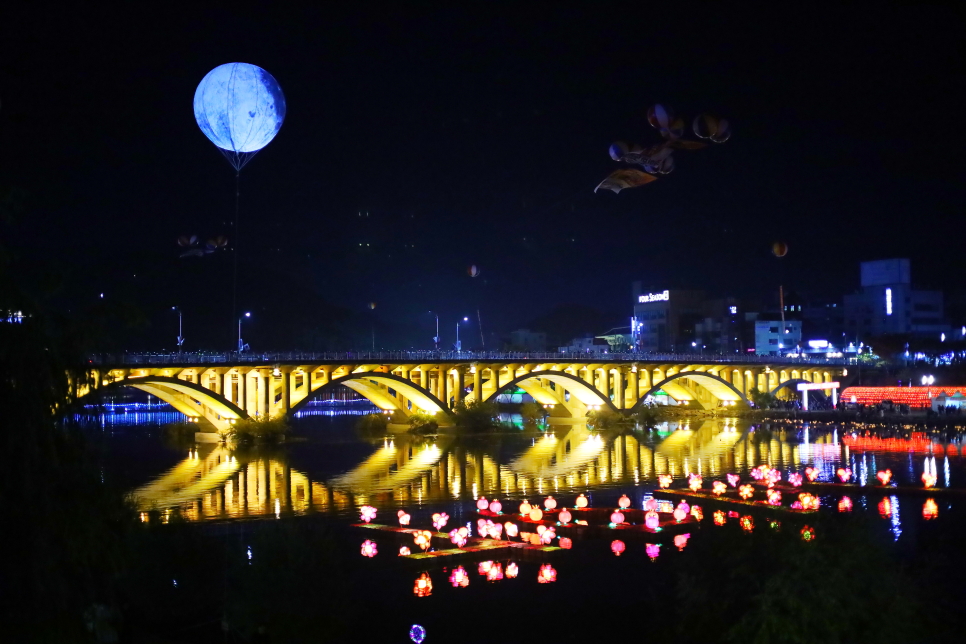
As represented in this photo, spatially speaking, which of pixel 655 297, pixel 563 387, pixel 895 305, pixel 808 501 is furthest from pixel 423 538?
pixel 655 297

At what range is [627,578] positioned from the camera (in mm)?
21734

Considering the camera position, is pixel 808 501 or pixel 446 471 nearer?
pixel 808 501

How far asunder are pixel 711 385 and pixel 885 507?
2260 inches

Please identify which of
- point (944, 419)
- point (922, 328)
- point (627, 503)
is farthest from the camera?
point (922, 328)

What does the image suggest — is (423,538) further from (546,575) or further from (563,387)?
(563,387)

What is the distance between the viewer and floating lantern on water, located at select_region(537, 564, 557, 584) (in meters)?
21.7

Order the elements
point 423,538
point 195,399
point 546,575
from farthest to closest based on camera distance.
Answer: point 195,399 → point 423,538 → point 546,575

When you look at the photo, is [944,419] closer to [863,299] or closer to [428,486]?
[428,486]

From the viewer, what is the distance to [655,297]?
137375 mm

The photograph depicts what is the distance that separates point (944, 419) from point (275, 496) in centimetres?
4924

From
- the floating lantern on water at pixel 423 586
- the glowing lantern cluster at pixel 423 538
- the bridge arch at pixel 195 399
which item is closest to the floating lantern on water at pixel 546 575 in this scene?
the floating lantern on water at pixel 423 586

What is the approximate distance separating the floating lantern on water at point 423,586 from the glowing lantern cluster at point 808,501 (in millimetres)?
13252

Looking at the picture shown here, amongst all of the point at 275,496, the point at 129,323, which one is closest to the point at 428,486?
the point at 275,496

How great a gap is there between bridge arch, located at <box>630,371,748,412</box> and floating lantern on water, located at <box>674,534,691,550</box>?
174ft
